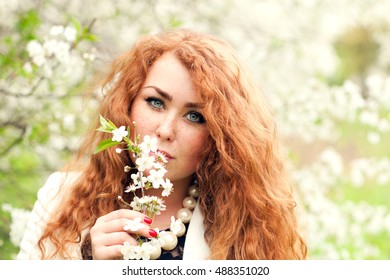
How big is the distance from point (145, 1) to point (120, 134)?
210 cm

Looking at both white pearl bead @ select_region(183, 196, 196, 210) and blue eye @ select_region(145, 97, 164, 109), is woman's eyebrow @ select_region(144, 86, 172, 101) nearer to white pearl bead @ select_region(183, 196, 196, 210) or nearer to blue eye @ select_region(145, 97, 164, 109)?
blue eye @ select_region(145, 97, 164, 109)

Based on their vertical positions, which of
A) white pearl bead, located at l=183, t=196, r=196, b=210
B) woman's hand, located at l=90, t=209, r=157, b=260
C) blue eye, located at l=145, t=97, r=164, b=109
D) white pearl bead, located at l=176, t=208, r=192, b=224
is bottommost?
woman's hand, located at l=90, t=209, r=157, b=260

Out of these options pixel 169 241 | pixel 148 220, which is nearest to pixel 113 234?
pixel 148 220

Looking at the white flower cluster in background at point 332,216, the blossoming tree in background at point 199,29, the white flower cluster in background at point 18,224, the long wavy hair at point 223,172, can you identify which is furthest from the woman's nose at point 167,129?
the white flower cluster in background at point 332,216

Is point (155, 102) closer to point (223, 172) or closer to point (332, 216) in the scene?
point (223, 172)

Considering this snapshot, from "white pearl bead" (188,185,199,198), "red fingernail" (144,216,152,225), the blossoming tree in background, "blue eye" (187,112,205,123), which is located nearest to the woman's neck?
"white pearl bead" (188,185,199,198)

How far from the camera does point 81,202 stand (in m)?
1.87

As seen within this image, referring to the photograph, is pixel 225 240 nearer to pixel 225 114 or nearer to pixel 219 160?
pixel 219 160

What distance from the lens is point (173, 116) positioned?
1.65 metres

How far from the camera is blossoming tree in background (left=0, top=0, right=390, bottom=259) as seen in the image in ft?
8.38

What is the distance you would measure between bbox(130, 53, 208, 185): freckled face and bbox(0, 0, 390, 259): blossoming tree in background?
602 mm

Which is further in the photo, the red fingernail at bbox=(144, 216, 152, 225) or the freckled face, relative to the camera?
the freckled face

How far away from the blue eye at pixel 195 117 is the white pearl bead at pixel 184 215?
0.28 meters

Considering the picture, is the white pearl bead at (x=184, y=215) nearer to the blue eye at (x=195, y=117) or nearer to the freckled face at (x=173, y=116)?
the freckled face at (x=173, y=116)
